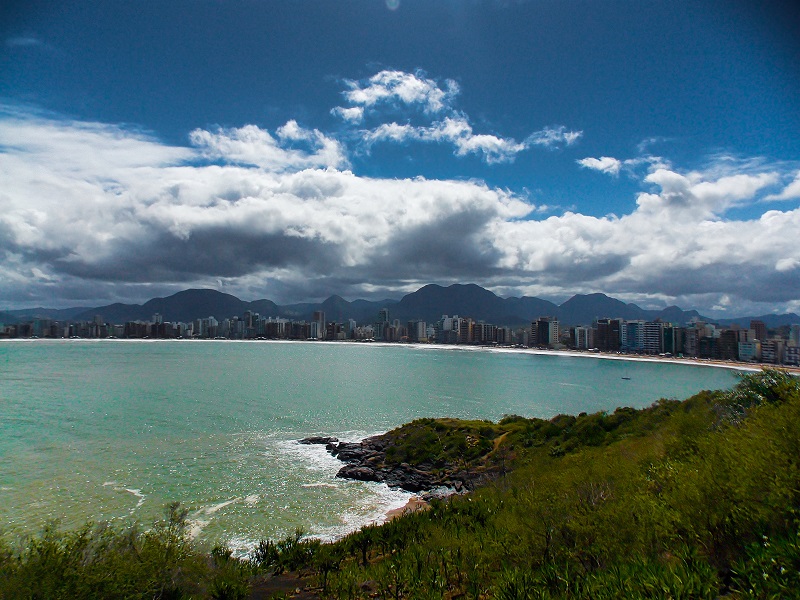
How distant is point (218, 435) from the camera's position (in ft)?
139

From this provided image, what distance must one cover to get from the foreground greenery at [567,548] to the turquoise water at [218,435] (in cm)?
746

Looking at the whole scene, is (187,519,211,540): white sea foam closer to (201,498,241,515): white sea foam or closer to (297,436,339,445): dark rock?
(201,498,241,515): white sea foam

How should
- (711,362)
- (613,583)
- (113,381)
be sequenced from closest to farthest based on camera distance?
1. (613,583)
2. (113,381)
3. (711,362)

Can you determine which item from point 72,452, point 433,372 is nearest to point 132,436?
point 72,452

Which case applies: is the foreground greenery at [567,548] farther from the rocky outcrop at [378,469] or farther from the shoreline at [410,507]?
the rocky outcrop at [378,469]

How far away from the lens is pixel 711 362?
159 metres

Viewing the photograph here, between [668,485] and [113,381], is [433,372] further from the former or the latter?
[668,485]

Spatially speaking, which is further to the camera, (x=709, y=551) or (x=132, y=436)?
(x=132, y=436)

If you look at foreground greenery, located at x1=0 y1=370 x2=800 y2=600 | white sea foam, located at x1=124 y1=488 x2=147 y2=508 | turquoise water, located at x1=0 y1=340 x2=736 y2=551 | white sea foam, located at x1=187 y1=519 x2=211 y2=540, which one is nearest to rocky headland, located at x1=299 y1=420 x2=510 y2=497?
turquoise water, located at x1=0 y1=340 x2=736 y2=551

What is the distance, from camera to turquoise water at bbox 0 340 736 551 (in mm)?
25062

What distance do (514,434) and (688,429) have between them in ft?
53.7

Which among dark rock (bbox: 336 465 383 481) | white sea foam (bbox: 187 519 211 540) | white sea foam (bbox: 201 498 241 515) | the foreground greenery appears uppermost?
the foreground greenery

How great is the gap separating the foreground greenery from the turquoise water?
746 cm

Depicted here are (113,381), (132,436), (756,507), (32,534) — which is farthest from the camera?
(113,381)
